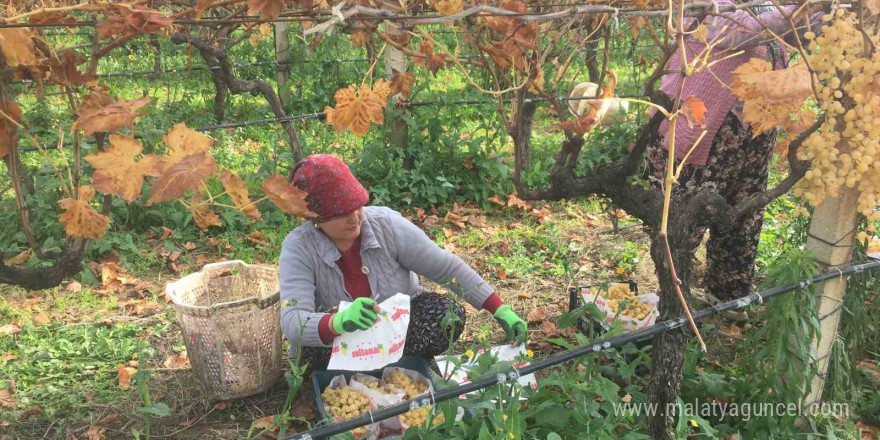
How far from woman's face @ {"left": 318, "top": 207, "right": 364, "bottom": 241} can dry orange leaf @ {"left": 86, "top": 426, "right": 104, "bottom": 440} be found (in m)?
1.18

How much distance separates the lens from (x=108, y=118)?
1.45 m

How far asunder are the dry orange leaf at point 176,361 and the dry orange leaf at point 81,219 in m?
1.71

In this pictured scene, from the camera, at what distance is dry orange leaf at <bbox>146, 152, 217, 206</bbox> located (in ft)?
4.07

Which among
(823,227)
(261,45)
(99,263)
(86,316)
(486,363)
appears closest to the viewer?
(486,363)

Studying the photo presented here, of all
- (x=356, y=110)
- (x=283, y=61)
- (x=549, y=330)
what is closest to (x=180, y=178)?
(x=356, y=110)

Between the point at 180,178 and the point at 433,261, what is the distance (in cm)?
161

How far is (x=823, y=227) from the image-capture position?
226cm

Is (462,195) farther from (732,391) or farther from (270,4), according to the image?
(270,4)

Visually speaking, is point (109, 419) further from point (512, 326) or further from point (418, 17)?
point (418, 17)

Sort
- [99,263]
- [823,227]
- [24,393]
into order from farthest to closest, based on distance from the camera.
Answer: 1. [99,263]
2. [24,393]
3. [823,227]

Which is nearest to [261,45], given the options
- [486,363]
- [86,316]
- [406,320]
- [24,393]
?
[86,316]

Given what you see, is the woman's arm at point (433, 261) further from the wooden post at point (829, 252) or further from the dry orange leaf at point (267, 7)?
the dry orange leaf at point (267, 7)

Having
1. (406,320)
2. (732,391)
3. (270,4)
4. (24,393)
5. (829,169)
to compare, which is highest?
(270,4)

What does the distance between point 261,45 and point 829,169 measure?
22.0ft
